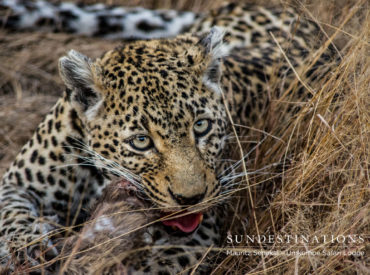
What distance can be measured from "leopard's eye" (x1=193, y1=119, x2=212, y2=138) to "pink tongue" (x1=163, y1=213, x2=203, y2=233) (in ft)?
1.92

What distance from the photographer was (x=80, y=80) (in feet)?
13.7

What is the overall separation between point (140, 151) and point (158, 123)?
242 mm

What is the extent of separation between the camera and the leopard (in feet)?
12.9

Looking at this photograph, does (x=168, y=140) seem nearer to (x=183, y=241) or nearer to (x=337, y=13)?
(x=183, y=241)

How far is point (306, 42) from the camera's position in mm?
5895

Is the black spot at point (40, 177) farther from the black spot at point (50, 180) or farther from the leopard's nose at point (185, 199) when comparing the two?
the leopard's nose at point (185, 199)

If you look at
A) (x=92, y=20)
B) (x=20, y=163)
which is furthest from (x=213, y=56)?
(x=92, y=20)

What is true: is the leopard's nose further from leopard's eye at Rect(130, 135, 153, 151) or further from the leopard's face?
leopard's eye at Rect(130, 135, 153, 151)

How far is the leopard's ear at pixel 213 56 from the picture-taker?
174 inches

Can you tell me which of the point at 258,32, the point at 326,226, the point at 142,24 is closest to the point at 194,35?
the point at 258,32

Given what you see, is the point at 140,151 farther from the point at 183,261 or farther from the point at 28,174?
the point at 28,174

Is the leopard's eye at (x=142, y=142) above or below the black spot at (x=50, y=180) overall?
above

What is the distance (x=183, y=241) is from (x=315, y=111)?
1.55m

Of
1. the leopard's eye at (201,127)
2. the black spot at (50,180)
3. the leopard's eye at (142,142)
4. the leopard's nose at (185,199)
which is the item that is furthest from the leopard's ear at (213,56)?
the black spot at (50,180)
